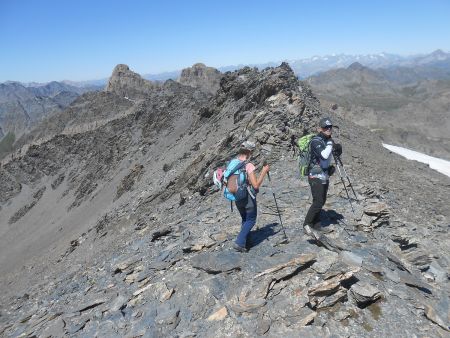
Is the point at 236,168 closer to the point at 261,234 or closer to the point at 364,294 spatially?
the point at 261,234

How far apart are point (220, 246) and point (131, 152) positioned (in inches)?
2940

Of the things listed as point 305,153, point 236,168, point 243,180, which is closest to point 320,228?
point 305,153

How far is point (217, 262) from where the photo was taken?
1188cm

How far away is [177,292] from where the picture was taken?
36.6 feet

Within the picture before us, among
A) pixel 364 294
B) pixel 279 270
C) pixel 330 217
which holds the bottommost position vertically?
pixel 364 294

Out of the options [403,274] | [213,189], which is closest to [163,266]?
[403,274]

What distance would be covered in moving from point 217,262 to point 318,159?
4029mm

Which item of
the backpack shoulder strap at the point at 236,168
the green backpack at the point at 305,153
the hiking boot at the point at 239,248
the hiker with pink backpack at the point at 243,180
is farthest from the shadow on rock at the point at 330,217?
the backpack shoulder strap at the point at 236,168

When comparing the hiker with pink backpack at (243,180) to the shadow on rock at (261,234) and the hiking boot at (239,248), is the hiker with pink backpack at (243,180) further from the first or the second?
the shadow on rock at (261,234)

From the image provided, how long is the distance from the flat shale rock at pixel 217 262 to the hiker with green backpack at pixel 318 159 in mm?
2323

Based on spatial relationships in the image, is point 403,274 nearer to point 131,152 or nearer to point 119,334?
point 119,334

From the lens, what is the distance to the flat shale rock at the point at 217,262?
1152 centimetres

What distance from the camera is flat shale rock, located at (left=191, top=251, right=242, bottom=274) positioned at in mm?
11516

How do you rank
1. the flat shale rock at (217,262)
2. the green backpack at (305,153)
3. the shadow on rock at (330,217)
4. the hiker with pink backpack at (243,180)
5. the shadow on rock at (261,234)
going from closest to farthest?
the hiker with pink backpack at (243,180)
the flat shale rock at (217,262)
the green backpack at (305,153)
the shadow on rock at (261,234)
the shadow on rock at (330,217)
